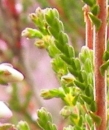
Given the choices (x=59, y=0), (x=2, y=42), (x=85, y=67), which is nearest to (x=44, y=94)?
(x=85, y=67)

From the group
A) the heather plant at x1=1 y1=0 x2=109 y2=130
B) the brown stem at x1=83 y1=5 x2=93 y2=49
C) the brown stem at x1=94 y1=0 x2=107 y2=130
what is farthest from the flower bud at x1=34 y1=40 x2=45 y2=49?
the brown stem at x1=94 y1=0 x2=107 y2=130

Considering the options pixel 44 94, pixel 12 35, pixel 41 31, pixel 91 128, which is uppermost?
pixel 12 35

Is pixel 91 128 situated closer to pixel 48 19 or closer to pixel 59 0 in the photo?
pixel 48 19

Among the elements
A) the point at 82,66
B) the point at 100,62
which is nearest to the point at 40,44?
the point at 82,66

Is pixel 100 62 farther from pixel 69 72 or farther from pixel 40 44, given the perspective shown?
pixel 40 44

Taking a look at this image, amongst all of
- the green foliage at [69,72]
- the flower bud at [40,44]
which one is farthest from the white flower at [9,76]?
the flower bud at [40,44]

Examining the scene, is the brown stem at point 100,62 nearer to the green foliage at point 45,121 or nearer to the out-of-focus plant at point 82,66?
the out-of-focus plant at point 82,66

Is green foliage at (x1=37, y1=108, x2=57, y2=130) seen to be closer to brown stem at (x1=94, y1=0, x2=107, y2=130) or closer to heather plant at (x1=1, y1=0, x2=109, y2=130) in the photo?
heather plant at (x1=1, y1=0, x2=109, y2=130)
